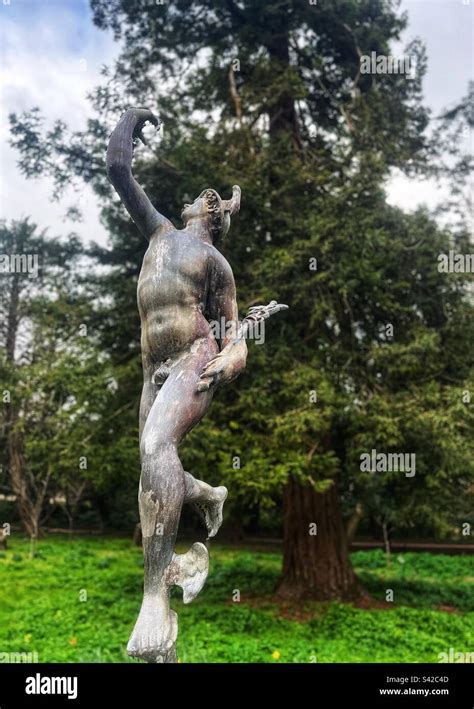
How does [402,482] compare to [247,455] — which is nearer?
[247,455]

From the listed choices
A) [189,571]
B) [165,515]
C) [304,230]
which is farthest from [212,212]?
[304,230]

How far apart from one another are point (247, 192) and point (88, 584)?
8.25m

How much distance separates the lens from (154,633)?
8.54ft

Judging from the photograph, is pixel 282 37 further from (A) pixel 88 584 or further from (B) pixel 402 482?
(A) pixel 88 584

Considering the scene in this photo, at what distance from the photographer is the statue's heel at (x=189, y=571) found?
9.35 feet

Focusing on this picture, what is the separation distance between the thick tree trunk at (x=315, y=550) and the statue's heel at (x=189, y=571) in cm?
775

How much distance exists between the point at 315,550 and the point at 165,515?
844cm

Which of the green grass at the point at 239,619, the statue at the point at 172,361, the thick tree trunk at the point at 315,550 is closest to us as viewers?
the statue at the point at 172,361

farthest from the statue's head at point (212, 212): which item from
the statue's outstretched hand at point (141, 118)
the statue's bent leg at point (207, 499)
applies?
the statue's bent leg at point (207, 499)

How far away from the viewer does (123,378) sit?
10.5m

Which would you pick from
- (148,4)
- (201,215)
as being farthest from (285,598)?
(148,4)
